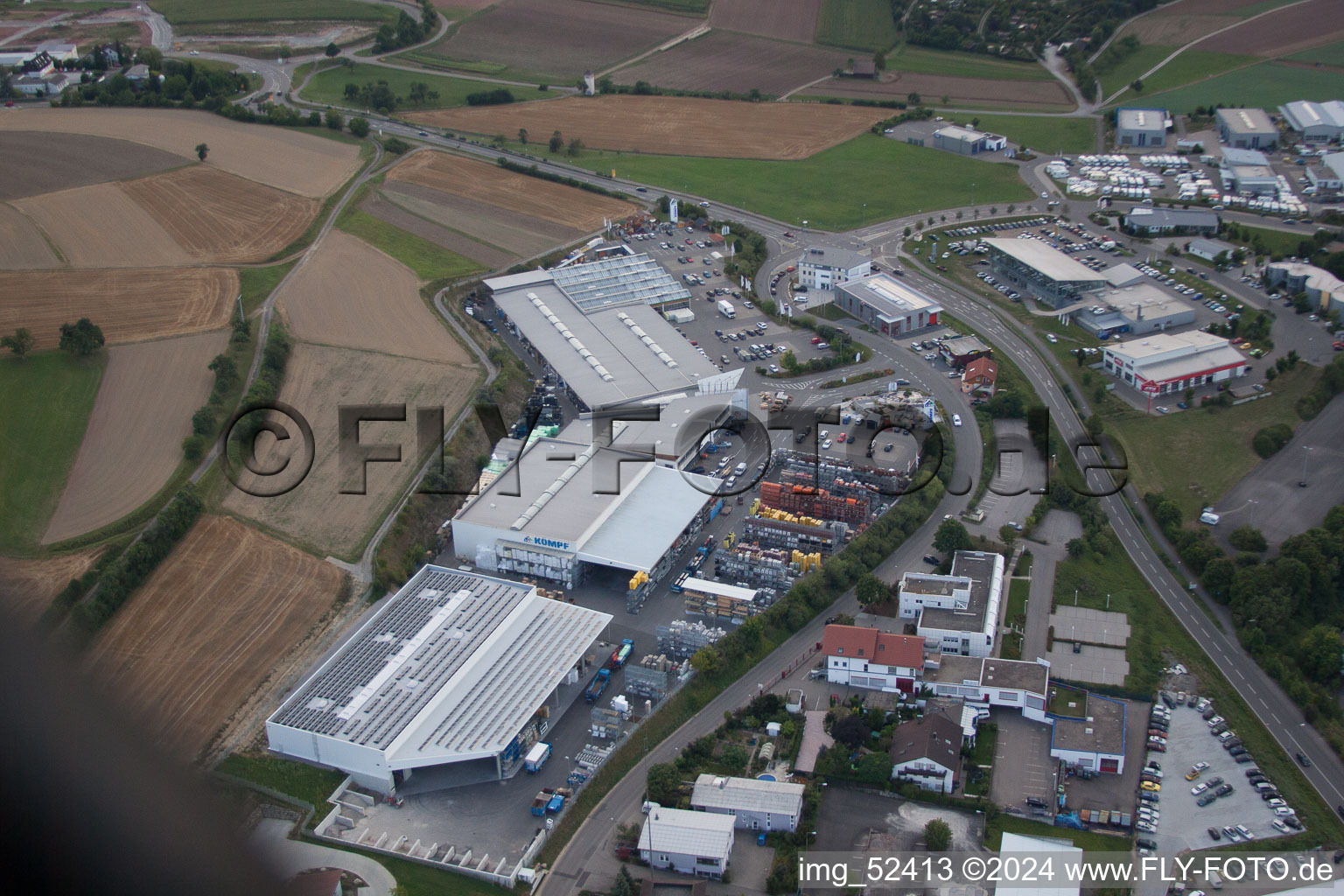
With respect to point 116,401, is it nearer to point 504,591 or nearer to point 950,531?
point 504,591

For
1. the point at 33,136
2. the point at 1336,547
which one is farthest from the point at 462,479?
the point at 33,136

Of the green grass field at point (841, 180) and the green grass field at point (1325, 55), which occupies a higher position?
the green grass field at point (1325, 55)

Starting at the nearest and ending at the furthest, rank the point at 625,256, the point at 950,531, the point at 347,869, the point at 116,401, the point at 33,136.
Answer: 1. the point at 347,869
2. the point at 950,531
3. the point at 116,401
4. the point at 625,256
5. the point at 33,136

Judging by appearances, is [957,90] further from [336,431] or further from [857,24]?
[336,431]

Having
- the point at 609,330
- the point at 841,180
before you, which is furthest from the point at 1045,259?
the point at 609,330

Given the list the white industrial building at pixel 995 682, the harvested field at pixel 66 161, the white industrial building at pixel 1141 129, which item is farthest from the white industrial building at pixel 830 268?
the harvested field at pixel 66 161

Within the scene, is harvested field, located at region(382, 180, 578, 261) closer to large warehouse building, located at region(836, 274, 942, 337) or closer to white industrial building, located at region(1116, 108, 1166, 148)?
large warehouse building, located at region(836, 274, 942, 337)

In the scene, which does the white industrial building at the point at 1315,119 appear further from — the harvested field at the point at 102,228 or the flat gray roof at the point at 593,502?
the harvested field at the point at 102,228
